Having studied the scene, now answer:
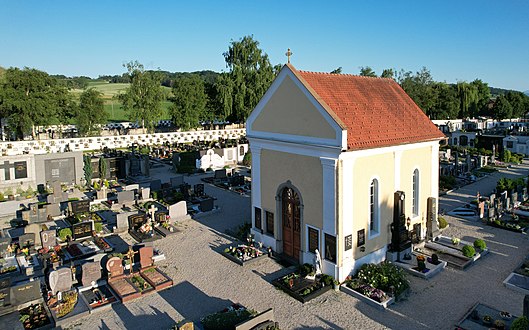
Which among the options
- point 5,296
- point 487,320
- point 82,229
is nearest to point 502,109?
point 487,320

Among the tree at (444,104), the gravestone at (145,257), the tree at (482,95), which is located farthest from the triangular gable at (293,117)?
the tree at (482,95)

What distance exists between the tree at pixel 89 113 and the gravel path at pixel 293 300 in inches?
1606

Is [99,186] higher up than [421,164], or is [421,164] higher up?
[421,164]

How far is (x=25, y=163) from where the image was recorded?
29.5 m

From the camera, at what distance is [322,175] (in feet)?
50.0

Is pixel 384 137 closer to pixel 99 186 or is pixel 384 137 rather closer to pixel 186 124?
pixel 99 186

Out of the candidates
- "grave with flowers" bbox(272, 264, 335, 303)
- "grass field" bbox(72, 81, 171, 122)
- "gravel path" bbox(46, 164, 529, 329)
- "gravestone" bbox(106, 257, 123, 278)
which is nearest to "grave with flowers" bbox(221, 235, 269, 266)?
"gravel path" bbox(46, 164, 529, 329)

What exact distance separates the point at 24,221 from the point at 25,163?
8299 mm

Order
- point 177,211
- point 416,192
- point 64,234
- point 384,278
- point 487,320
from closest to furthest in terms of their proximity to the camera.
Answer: point 487,320 → point 384,278 → point 416,192 → point 64,234 → point 177,211

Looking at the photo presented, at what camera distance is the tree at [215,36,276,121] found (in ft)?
195

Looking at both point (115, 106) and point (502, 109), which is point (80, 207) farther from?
point (115, 106)

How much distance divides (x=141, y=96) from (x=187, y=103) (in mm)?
6617

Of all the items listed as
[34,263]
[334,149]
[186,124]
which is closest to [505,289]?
[334,149]

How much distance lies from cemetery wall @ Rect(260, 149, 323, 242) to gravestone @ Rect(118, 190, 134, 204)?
1174 cm
